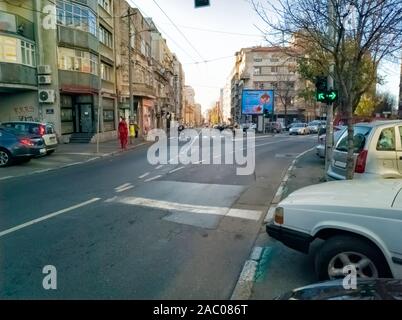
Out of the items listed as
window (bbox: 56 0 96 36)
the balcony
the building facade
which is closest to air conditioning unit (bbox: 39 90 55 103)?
the building facade

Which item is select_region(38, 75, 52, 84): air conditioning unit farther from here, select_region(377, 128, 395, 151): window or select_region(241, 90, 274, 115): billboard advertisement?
select_region(241, 90, 274, 115): billboard advertisement

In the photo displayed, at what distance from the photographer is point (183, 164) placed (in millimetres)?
14039

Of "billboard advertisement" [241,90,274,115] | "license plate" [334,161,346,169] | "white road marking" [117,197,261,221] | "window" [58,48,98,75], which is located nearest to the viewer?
"white road marking" [117,197,261,221]

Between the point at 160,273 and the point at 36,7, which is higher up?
the point at 36,7

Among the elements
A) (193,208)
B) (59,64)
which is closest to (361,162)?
(193,208)

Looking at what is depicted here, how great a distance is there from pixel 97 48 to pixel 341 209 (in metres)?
26.1

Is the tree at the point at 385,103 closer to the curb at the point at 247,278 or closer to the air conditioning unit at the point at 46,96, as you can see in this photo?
the air conditioning unit at the point at 46,96

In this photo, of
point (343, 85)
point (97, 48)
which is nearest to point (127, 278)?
point (343, 85)

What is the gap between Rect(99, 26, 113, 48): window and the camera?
92.2 feet

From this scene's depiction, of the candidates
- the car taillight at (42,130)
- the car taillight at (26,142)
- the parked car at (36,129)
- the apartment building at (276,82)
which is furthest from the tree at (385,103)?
the car taillight at (26,142)

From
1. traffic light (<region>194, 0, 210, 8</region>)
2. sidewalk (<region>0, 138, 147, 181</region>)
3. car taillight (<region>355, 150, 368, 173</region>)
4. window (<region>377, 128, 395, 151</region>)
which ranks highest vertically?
traffic light (<region>194, 0, 210, 8</region>)

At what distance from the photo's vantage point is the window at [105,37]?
92.2 ft

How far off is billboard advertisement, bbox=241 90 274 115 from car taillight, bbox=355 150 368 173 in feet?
142
